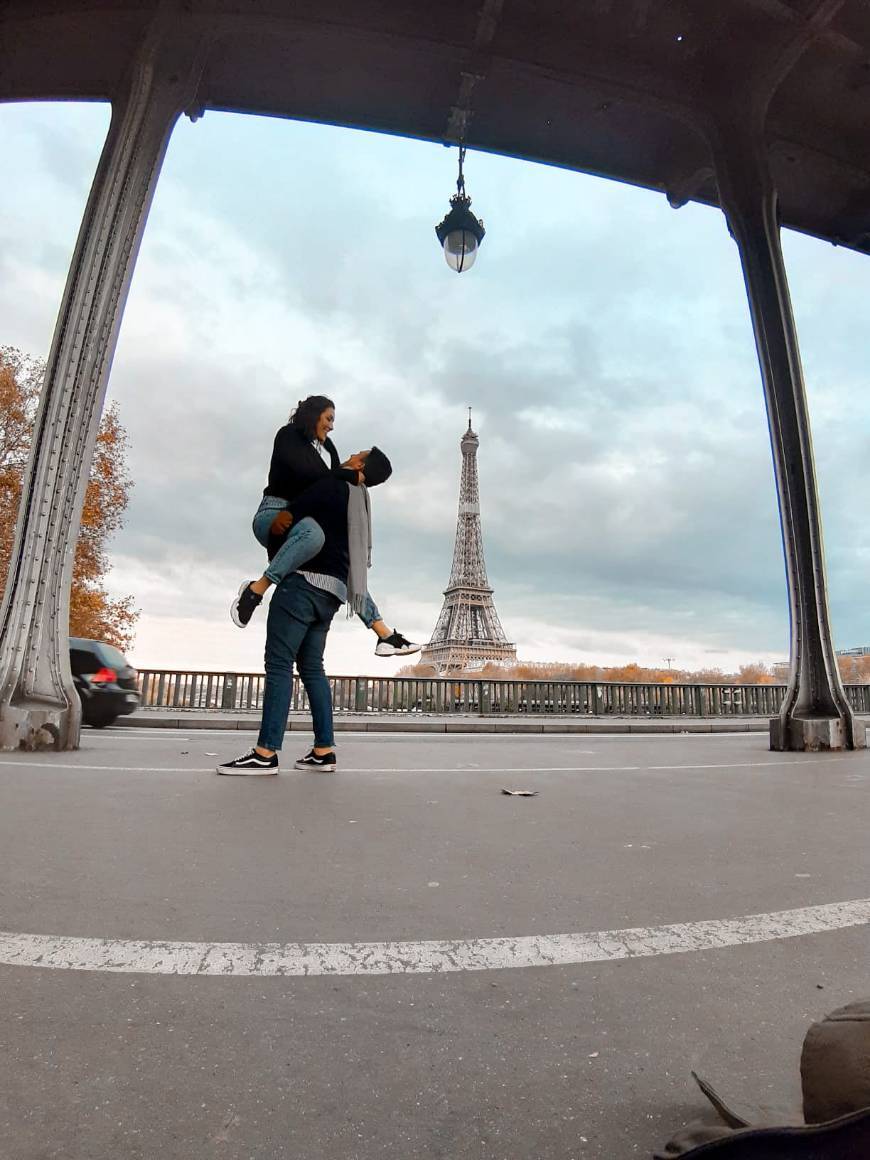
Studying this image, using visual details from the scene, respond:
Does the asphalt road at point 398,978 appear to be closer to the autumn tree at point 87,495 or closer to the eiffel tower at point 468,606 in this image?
the autumn tree at point 87,495

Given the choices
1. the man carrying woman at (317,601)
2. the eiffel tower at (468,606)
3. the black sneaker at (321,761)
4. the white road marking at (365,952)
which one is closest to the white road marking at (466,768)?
the black sneaker at (321,761)

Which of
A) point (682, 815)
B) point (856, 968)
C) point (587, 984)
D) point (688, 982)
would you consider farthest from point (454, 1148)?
point (682, 815)

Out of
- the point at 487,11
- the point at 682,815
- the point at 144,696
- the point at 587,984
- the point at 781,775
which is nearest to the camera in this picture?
the point at 587,984

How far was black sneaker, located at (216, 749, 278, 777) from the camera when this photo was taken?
4277 millimetres

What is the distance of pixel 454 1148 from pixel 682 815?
264 centimetres

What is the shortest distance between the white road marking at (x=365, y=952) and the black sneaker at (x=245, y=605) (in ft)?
9.94

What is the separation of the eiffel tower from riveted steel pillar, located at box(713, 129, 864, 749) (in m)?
43.8

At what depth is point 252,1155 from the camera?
0.75 m

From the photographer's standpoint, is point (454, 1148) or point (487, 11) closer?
point (454, 1148)

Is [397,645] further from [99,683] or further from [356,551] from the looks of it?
[99,683]

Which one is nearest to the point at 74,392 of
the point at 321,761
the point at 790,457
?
the point at 321,761

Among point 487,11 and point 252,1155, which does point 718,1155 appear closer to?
point 252,1155

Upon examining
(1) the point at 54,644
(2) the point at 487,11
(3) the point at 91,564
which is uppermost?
(2) the point at 487,11

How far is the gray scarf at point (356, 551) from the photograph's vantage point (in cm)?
463
